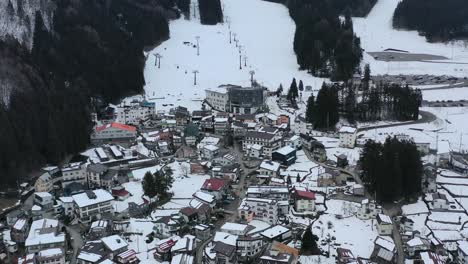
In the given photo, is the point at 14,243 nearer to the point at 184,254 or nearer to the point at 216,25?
the point at 184,254

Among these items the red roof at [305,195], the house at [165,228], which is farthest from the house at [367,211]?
the house at [165,228]

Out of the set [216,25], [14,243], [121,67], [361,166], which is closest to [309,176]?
[361,166]

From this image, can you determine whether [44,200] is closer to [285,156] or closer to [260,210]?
[260,210]

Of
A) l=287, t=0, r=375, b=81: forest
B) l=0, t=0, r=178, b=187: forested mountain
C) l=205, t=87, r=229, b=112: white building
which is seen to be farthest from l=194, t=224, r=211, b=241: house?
l=287, t=0, r=375, b=81: forest

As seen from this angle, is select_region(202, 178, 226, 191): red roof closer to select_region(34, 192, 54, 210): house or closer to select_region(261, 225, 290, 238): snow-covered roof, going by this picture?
select_region(261, 225, 290, 238): snow-covered roof

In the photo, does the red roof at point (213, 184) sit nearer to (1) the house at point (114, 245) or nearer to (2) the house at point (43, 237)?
(1) the house at point (114, 245)

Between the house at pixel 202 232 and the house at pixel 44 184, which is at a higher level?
the house at pixel 44 184
